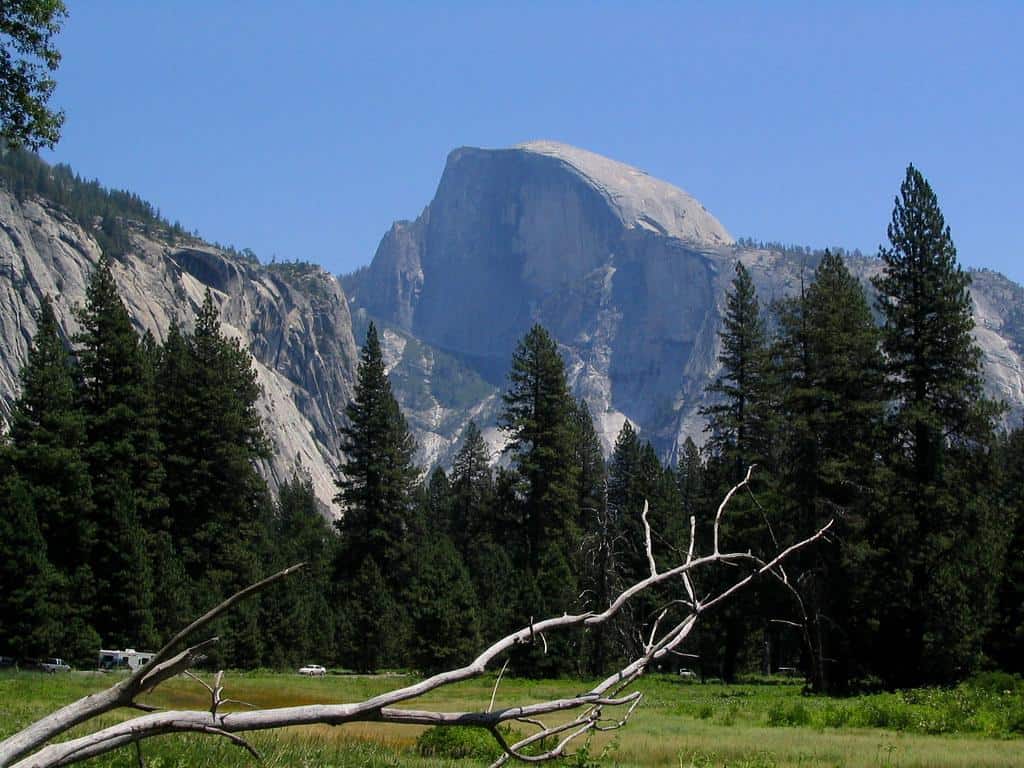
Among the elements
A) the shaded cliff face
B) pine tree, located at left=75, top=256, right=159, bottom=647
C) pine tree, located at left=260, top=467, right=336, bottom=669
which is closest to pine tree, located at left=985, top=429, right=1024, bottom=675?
pine tree, located at left=260, top=467, right=336, bottom=669

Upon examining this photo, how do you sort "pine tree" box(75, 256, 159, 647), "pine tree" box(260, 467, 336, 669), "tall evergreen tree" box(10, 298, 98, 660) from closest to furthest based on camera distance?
"tall evergreen tree" box(10, 298, 98, 660), "pine tree" box(75, 256, 159, 647), "pine tree" box(260, 467, 336, 669)

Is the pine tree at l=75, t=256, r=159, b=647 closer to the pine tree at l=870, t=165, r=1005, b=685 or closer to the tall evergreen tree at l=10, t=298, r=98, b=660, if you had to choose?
the tall evergreen tree at l=10, t=298, r=98, b=660

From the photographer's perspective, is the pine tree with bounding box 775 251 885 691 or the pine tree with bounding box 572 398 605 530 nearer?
the pine tree with bounding box 775 251 885 691

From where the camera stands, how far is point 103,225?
174750 mm

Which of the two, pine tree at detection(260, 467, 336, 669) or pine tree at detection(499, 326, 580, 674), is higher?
pine tree at detection(499, 326, 580, 674)

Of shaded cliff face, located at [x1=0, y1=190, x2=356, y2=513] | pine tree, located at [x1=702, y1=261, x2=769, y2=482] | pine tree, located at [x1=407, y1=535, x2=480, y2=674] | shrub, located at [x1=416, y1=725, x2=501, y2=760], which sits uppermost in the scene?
shaded cliff face, located at [x1=0, y1=190, x2=356, y2=513]

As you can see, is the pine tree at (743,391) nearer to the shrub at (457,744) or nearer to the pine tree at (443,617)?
the pine tree at (443,617)

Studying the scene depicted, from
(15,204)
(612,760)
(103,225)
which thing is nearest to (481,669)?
(612,760)

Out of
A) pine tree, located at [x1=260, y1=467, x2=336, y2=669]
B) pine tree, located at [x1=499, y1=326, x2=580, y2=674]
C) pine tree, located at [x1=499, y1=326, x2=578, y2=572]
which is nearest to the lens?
pine tree, located at [x1=260, y1=467, x2=336, y2=669]

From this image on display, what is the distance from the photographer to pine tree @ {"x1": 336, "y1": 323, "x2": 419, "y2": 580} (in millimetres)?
60556

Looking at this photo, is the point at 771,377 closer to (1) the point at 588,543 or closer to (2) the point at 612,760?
(1) the point at 588,543

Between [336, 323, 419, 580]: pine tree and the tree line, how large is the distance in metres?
0.14

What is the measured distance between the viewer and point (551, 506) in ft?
184

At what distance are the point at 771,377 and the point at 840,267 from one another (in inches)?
293
